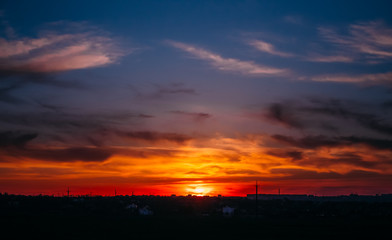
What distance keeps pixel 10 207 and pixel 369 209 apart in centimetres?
A: 9018

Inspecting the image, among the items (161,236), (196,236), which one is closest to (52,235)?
(161,236)

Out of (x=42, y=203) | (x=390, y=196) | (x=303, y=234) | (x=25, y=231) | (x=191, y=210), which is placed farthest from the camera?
(x=390, y=196)

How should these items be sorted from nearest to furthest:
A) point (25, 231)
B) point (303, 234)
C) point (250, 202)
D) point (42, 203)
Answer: point (25, 231), point (303, 234), point (42, 203), point (250, 202)

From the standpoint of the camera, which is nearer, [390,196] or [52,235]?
[52,235]

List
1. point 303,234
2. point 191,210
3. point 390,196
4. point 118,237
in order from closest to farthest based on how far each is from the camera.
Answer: point 118,237 < point 303,234 < point 191,210 < point 390,196

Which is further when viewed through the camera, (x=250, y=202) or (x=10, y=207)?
(x=250, y=202)

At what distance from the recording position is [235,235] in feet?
181

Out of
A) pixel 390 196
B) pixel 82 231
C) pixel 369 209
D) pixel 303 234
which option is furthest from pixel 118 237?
pixel 390 196

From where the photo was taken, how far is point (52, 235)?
51031 millimetres

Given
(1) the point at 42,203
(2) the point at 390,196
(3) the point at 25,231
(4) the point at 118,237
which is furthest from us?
(2) the point at 390,196

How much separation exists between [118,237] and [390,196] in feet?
577

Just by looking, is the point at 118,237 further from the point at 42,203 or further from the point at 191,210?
the point at 42,203

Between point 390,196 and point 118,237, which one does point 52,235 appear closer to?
point 118,237

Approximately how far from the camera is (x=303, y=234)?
58.1 m
